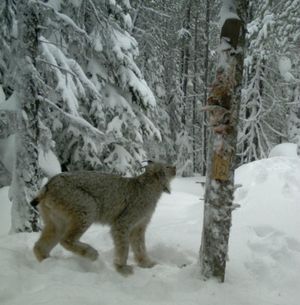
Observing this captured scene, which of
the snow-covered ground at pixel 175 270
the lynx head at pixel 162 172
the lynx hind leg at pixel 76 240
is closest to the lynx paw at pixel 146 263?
the snow-covered ground at pixel 175 270

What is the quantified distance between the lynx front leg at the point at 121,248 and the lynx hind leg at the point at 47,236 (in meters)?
0.76

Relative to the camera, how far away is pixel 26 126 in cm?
763

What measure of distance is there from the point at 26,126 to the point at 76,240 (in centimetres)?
290

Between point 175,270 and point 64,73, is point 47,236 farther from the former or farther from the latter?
point 64,73

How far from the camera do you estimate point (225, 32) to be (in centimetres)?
497

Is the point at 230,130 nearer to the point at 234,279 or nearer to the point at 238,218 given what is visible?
the point at 234,279

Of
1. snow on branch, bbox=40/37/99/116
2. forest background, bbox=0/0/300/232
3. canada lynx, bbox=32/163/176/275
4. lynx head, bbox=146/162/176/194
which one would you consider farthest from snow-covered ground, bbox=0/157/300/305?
snow on branch, bbox=40/37/99/116

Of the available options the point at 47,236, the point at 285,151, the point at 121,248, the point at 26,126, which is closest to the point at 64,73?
the point at 26,126

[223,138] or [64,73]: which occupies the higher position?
[64,73]

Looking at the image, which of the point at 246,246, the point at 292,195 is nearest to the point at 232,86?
the point at 246,246

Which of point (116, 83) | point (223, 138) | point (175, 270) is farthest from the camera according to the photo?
point (116, 83)

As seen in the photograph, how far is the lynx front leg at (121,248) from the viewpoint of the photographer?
5.44 m

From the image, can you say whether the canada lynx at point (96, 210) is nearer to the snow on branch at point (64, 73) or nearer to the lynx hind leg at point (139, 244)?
the lynx hind leg at point (139, 244)

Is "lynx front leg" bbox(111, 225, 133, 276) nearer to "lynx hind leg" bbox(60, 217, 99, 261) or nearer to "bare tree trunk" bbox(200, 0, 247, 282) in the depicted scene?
"lynx hind leg" bbox(60, 217, 99, 261)
